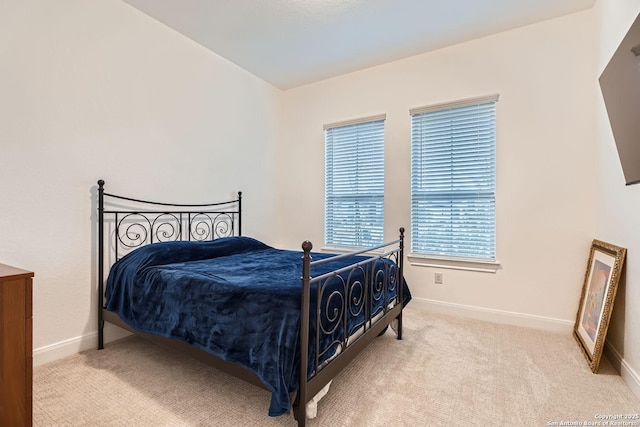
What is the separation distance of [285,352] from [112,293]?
1.69 metres

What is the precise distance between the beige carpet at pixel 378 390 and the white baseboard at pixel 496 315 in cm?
30

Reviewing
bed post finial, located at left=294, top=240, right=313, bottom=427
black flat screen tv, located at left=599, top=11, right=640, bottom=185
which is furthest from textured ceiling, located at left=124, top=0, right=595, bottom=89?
bed post finial, located at left=294, top=240, right=313, bottom=427

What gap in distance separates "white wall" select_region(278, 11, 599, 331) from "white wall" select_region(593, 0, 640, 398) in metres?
0.17

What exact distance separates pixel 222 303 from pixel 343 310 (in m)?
0.68

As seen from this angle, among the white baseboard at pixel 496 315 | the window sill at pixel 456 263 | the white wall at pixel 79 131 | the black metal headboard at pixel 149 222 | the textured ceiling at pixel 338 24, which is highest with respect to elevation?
the textured ceiling at pixel 338 24

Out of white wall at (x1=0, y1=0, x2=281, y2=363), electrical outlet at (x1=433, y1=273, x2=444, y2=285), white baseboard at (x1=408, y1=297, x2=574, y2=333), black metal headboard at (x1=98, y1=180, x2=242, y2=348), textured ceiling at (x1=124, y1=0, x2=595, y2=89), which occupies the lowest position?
white baseboard at (x1=408, y1=297, x2=574, y2=333)

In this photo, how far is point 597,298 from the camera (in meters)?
2.30

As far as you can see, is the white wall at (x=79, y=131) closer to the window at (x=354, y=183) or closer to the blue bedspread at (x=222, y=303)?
the blue bedspread at (x=222, y=303)

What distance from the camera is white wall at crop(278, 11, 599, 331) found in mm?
2688

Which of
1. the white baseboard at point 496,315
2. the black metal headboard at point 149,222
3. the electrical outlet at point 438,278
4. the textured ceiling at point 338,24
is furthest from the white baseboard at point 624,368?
the black metal headboard at point 149,222

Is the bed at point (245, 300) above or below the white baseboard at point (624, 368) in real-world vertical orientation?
above

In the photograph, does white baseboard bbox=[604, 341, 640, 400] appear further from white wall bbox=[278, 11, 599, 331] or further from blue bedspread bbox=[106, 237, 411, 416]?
blue bedspread bbox=[106, 237, 411, 416]

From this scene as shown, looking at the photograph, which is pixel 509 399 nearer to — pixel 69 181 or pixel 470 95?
pixel 470 95

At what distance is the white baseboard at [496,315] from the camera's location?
9.04 ft
